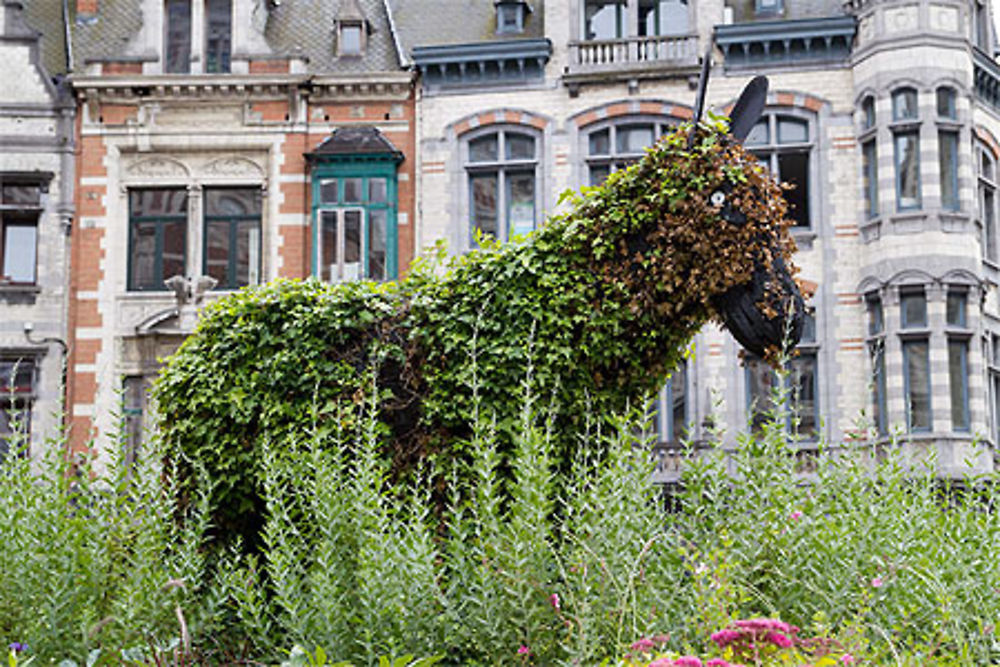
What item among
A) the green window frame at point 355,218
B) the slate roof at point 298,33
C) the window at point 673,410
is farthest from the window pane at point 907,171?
the slate roof at point 298,33

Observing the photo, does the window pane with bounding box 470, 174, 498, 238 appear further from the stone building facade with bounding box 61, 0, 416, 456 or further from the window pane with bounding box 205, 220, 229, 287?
the window pane with bounding box 205, 220, 229, 287

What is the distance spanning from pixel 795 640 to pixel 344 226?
712 inches

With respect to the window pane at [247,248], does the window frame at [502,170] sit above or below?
above

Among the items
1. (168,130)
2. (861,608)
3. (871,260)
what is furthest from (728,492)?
(168,130)

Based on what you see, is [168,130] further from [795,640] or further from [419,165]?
[795,640]

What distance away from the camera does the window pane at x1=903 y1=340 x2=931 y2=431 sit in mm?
20438

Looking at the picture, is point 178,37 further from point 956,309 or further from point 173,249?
point 956,309

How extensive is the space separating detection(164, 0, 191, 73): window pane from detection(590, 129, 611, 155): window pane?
7124mm

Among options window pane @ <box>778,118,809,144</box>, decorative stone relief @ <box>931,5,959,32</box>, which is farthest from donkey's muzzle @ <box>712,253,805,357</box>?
decorative stone relief @ <box>931,5,959,32</box>

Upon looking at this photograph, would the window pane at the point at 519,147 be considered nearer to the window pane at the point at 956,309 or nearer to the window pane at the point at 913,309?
the window pane at the point at 913,309

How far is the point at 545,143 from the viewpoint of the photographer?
22266mm

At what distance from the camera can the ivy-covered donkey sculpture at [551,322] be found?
7.80 m

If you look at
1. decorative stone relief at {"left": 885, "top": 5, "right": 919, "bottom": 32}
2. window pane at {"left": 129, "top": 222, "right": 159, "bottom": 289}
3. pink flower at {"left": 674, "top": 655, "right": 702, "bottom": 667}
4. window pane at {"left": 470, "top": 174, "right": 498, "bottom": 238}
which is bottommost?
pink flower at {"left": 674, "top": 655, "right": 702, "bottom": 667}

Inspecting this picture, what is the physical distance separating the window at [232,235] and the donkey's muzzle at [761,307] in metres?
15.4
